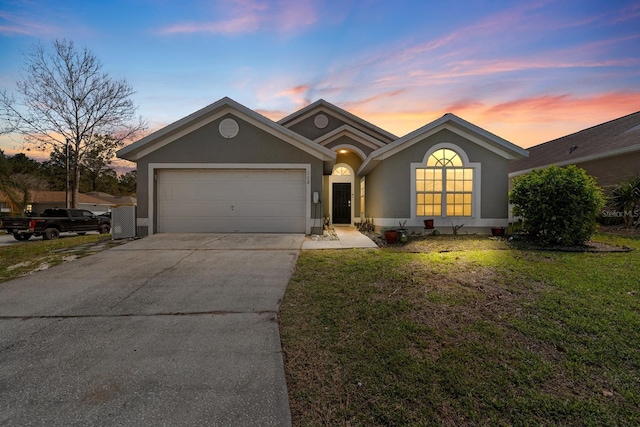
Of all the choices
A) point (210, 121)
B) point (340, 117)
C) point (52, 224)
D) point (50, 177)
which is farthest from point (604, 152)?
point (50, 177)

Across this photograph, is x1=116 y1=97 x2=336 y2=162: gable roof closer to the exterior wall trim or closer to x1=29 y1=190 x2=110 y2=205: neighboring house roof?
→ the exterior wall trim

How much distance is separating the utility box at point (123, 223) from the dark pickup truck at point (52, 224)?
7314 millimetres

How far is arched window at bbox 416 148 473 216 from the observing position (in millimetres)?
10539

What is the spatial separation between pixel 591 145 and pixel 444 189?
1078 centimetres

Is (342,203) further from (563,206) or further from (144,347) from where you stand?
(144,347)

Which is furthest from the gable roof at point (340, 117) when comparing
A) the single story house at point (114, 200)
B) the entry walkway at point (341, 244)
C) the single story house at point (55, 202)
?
the single story house at point (114, 200)

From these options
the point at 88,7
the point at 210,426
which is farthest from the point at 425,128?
the point at 88,7

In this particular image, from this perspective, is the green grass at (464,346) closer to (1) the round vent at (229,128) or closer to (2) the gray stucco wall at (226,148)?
(2) the gray stucco wall at (226,148)

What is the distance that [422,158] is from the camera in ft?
34.3

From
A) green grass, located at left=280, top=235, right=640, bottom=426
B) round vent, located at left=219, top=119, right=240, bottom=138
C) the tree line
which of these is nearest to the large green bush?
green grass, located at left=280, top=235, right=640, bottom=426

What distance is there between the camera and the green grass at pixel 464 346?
2211mm

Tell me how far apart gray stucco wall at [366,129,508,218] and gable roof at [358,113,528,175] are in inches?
6.0

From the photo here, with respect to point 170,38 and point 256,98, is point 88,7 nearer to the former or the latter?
point 170,38

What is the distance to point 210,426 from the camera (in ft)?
6.61
